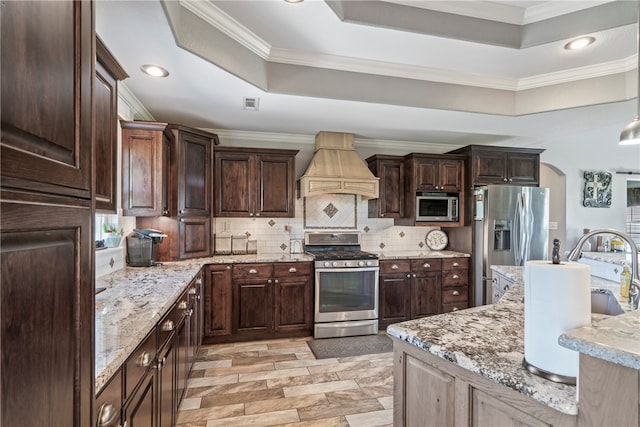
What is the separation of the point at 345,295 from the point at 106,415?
10.1 feet

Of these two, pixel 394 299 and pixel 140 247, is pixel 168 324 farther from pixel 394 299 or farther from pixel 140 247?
pixel 394 299

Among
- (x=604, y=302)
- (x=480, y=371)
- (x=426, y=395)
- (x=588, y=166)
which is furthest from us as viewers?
(x=588, y=166)

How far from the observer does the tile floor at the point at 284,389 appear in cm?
229

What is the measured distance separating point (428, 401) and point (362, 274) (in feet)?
8.86

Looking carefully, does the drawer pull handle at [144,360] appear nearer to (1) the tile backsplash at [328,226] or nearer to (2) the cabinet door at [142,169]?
(2) the cabinet door at [142,169]

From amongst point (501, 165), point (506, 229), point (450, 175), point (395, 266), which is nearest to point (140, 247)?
point (395, 266)

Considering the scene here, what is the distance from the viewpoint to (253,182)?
4031mm

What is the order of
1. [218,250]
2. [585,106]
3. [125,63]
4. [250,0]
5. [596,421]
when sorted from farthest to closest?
[218,250]
[585,106]
[125,63]
[250,0]
[596,421]

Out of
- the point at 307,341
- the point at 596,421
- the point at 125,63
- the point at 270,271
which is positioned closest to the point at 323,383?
the point at 307,341

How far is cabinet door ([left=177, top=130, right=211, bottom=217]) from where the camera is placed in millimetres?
3398

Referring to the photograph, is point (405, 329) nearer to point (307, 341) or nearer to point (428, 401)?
point (428, 401)

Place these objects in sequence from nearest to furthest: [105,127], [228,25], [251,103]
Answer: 1. [105,127]
2. [228,25]
3. [251,103]

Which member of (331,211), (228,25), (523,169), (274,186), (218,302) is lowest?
(218,302)

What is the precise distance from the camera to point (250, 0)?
2.13 m
